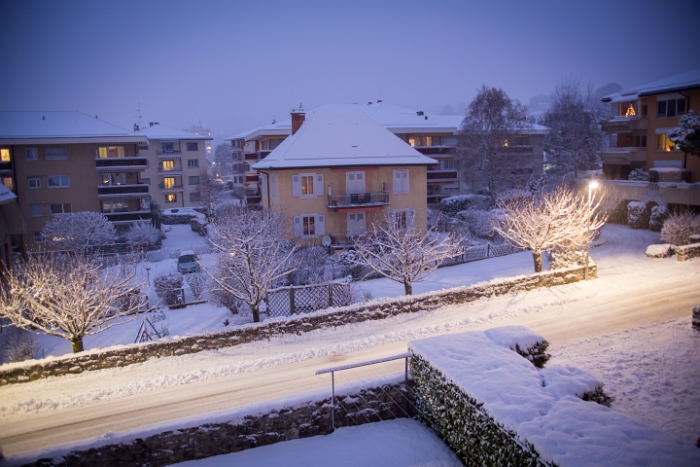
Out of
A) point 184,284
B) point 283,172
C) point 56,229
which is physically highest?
point 283,172

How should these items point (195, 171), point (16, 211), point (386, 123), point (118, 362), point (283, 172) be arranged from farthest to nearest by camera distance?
point (195, 171), point (386, 123), point (283, 172), point (16, 211), point (118, 362)

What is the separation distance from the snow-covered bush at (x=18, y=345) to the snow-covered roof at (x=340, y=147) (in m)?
16.2

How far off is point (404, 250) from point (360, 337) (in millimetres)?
4879

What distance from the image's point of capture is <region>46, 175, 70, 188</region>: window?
123 feet

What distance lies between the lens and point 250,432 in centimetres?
984

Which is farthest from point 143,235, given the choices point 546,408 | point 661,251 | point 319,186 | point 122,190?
point 546,408

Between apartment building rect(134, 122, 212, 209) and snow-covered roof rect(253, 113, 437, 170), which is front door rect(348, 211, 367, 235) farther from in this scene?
apartment building rect(134, 122, 212, 209)

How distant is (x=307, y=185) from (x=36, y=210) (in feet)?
71.7

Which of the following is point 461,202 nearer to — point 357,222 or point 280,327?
point 357,222

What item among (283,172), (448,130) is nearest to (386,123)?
(448,130)

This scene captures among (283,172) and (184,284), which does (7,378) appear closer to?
(184,284)

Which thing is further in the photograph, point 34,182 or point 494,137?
point 494,137

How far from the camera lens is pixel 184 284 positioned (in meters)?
26.2

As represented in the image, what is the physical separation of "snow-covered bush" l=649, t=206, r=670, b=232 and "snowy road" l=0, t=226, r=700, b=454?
10.3 metres
